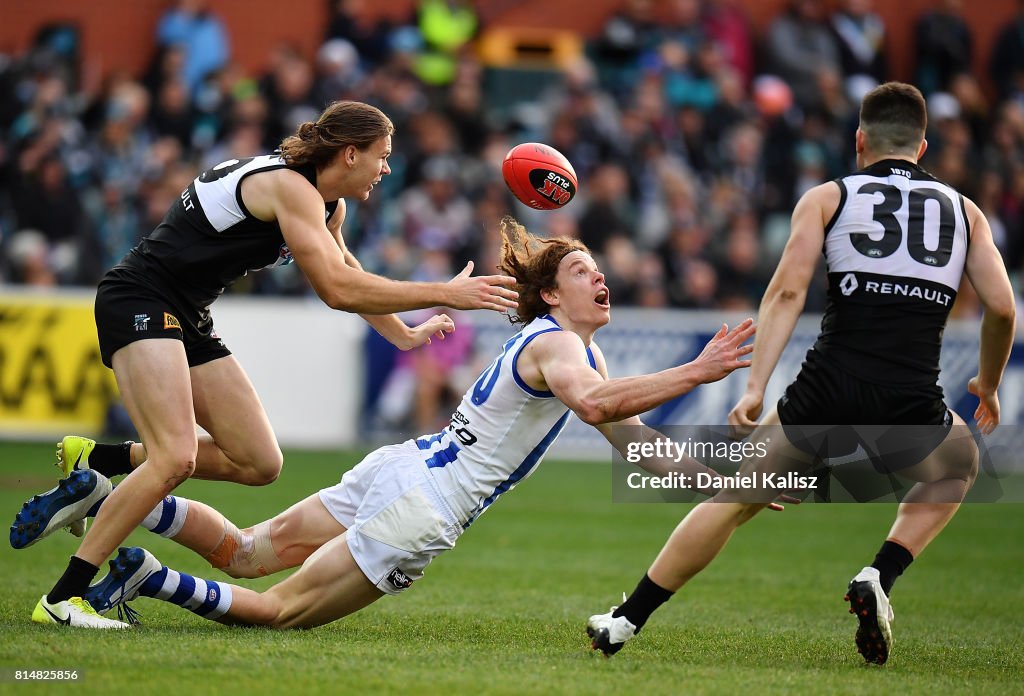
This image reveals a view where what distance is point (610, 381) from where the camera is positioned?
5.22m

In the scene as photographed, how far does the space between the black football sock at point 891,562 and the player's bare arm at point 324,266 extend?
6.17 ft

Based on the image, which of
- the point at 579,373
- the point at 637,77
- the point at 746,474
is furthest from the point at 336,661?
the point at 637,77

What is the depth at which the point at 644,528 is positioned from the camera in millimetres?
10539

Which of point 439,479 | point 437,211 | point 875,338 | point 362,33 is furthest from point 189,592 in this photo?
point 362,33

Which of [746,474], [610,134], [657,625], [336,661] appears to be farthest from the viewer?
[610,134]

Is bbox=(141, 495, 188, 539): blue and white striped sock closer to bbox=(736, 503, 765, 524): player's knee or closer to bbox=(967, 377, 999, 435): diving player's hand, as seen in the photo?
bbox=(736, 503, 765, 524): player's knee

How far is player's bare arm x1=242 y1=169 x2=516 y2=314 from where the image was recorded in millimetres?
5617

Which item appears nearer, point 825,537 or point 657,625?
point 657,625

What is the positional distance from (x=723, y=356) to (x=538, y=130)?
13.0 metres

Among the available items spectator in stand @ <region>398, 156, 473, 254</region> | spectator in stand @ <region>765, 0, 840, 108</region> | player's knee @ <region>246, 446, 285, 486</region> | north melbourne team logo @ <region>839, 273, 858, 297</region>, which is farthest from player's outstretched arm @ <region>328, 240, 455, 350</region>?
spectator in stand @ <region>765, 0, 840, 108</region>

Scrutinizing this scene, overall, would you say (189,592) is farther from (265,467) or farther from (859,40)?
(859,40)

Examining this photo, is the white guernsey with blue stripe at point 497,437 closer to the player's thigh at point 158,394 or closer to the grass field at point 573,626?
the grass field at point 573,626

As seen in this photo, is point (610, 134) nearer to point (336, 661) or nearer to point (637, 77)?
point (637, 77)

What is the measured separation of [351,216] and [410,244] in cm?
79
